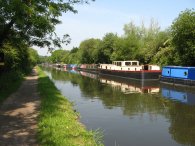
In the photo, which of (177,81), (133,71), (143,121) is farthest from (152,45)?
(143,121)

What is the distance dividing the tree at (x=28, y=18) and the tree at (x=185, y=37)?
1862 cm

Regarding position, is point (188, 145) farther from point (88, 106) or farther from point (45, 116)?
point (88, 106)

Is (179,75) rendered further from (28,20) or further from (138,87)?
(28,20)

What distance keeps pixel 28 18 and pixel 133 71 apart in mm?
31230

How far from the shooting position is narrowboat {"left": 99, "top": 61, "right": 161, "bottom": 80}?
45062 millimetres

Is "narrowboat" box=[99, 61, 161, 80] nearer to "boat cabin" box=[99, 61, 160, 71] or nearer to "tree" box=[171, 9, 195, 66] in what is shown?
"boat cabin" box=[99, 61, 160, 71]

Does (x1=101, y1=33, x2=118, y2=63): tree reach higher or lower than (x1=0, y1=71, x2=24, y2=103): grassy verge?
higher

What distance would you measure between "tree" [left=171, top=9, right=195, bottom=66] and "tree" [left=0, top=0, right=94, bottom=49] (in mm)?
18623

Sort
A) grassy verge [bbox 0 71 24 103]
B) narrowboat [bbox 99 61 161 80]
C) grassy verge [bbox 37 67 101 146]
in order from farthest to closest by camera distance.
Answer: narrowboat [bbox 99 61 161 80] < grassy verge [bbox 0 71 24 103] < grassy verge [bbox 37 67 101 146]

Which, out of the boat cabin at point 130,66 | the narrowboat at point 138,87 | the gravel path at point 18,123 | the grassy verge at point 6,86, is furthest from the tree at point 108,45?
the gravel path at point 18,123

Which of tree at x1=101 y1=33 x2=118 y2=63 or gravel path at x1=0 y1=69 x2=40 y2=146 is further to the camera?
tree at x1=101 y1=33 x2=118 y2=63

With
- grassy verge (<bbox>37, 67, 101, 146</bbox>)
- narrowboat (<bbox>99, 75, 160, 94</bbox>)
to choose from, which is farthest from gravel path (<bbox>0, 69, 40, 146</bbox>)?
narrowboat (<bbox>99, 75, 160, 94</bbox>)

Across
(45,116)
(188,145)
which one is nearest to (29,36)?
(45,116)

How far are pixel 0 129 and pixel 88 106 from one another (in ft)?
35.5
